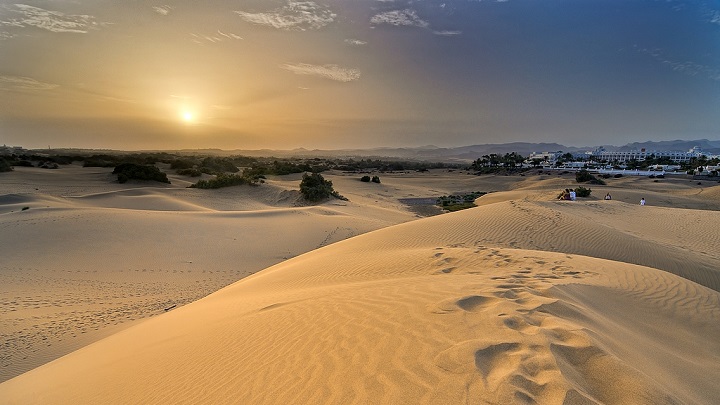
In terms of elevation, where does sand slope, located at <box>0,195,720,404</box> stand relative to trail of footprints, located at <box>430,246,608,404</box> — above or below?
below

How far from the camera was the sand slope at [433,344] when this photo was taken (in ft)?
8.52

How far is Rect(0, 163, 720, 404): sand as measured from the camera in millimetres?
2729

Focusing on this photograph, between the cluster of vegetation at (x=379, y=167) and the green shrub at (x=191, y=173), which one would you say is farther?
the cluster of vegetation at (x=379, y=167)

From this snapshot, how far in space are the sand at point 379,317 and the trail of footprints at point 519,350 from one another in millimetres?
14

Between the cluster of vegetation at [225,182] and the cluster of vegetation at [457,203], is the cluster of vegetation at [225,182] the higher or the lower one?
the higher one

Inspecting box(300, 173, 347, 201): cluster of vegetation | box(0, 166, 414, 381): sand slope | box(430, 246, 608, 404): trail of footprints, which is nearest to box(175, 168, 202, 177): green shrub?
box(0, 166, 414, 381): sand slope

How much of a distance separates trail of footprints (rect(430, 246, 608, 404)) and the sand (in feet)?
0.05

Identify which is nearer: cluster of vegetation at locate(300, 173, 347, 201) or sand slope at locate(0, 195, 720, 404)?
sand slope at locate(0, 195, 720, 404)

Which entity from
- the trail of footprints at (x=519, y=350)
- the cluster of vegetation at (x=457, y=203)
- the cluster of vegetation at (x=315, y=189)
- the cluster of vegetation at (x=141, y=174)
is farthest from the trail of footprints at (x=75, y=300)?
the cluster of vegetation at (x=141, y=174)

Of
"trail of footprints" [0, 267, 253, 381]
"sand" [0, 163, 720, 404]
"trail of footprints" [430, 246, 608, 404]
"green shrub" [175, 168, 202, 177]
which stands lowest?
"trail of footprints" [0, 267, 253, 381]

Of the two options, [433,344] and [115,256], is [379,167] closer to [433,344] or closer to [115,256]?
[115,256]

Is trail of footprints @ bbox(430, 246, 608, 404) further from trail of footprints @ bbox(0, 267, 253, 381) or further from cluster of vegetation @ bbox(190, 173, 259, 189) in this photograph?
cluster of vegetation @ bbox(190, 173, 259, 189)

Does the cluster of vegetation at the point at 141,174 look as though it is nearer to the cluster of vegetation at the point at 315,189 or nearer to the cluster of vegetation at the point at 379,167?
the cluster of vegetation at the point at 315,189

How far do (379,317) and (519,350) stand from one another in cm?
158
